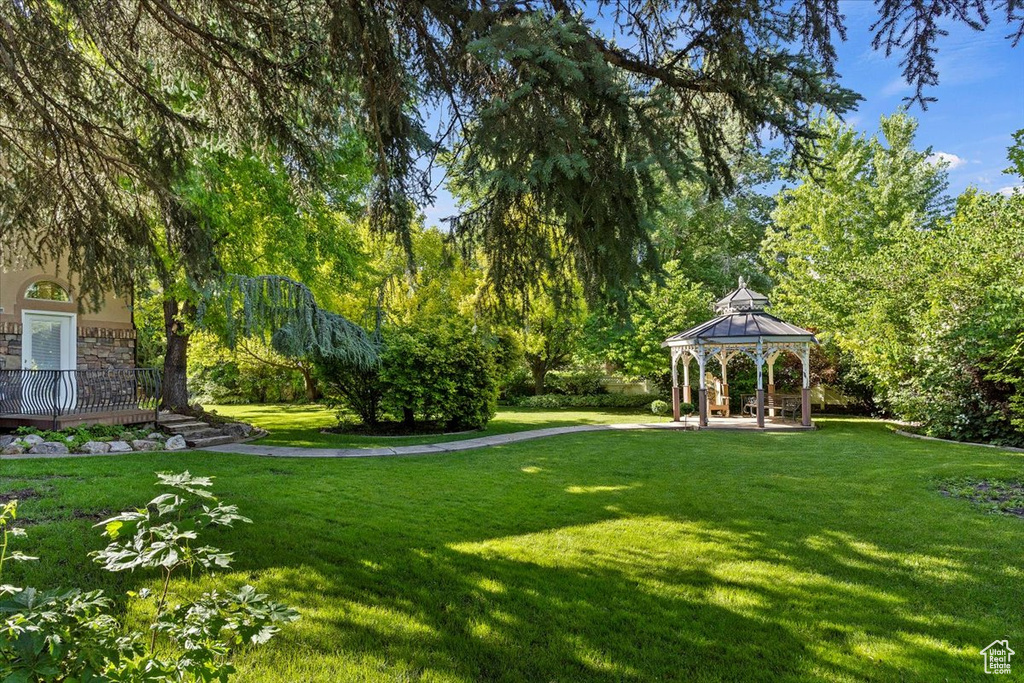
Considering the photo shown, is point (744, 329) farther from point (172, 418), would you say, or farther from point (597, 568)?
point (172, 418)

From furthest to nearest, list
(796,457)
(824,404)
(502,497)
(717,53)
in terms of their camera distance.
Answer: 1. (824,404)
2. (796,457)
3. (502,497)
4. (717,53)

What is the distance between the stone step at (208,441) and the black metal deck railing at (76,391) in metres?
1.41

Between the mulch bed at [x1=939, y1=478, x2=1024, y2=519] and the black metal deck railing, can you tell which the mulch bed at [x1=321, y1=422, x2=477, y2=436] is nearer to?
the black metal deck railing

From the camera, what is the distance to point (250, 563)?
169 inches

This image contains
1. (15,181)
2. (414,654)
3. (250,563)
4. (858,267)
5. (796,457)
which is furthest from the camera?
(858,267)

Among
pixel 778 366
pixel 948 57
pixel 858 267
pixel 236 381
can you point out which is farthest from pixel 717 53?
pixel 236 381

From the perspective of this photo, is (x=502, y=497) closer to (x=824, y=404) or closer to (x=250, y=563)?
(x=250, y=563)

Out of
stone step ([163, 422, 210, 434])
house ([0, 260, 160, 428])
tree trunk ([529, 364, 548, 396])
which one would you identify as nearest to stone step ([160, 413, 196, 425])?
stone step ([163, 422, 210, 434])

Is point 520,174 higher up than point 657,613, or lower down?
higher up

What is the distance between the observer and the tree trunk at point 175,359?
1312 cm

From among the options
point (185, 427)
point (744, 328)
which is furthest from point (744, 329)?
point (185, 427)

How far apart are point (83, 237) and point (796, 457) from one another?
10.4m

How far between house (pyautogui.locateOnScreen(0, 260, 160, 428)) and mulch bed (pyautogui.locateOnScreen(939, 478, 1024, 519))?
1398cm

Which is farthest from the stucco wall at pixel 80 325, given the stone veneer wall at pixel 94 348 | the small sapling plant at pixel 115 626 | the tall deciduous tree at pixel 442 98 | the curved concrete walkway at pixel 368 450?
the small sapling plant at pixel 115 626
